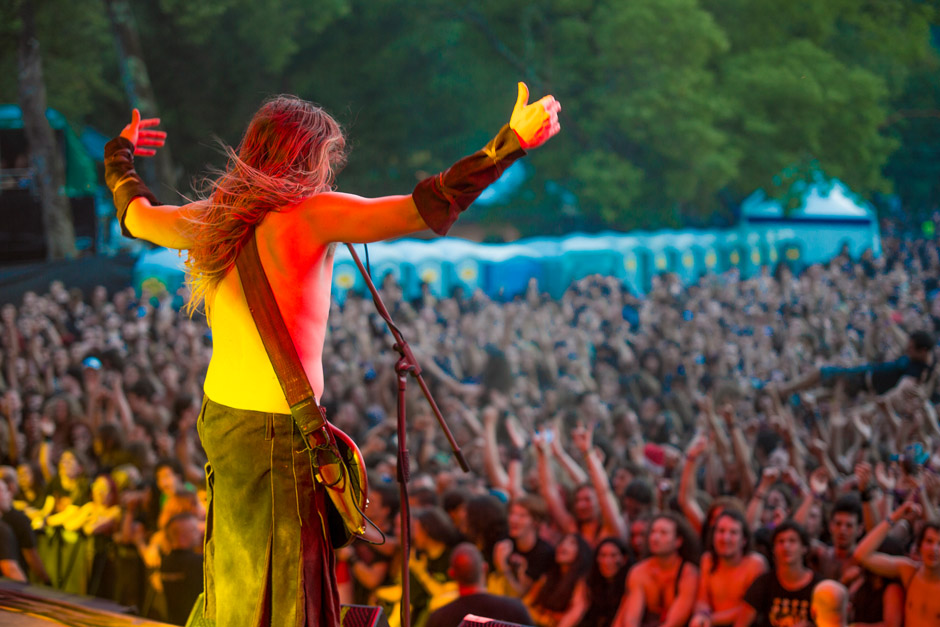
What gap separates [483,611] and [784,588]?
3.82 ft

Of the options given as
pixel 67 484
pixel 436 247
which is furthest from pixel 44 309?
pixel 436 247

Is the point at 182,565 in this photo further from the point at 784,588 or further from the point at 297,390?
the point at 297,390

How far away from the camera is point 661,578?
3492 millimetres

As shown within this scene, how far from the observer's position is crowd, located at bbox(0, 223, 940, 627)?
11.2 ft

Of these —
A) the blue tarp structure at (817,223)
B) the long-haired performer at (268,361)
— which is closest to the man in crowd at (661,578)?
the long-haired performer at (268,361)

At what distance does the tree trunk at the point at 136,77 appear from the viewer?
9.52 m

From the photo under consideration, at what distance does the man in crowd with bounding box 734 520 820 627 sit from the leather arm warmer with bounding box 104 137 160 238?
2.53 metres

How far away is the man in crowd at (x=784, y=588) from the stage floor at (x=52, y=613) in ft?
7.11

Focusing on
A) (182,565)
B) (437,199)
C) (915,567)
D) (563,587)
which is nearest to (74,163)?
(182,565)

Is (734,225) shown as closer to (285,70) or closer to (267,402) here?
(285,70)

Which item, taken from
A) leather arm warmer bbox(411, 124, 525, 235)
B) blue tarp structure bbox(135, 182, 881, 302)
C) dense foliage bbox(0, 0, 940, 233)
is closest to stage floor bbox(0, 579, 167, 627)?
leather arm warmer bbox(411, 124, 525, 235)

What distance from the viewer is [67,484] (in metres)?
5.08

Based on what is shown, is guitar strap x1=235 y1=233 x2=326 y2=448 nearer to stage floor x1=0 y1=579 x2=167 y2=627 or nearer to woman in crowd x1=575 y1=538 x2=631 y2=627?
stage floor x1=0 y1=579 x2=167 y2=627

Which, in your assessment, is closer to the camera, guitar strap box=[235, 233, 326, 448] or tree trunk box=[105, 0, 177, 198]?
guitar strap box=[235, 233, 326, 448]
